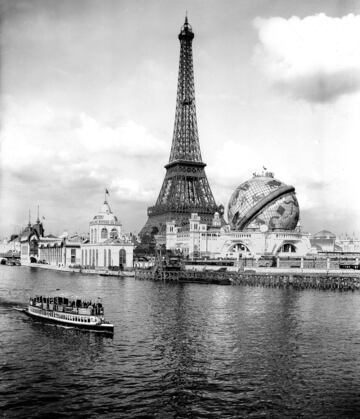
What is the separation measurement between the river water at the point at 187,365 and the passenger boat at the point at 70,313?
31.8 inches

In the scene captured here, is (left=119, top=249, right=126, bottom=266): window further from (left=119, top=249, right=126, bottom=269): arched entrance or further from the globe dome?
the globe dome

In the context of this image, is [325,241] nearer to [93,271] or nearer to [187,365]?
[93,271]

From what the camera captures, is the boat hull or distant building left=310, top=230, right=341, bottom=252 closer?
the boat hull

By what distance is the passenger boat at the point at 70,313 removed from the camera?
4656cm

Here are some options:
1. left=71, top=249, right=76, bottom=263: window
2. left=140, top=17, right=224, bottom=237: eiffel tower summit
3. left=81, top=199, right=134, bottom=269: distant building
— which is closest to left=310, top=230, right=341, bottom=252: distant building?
left=140, top=17, right=224, bottom=237: eiffel tower summit

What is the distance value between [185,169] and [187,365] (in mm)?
118002

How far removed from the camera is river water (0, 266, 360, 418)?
27859 millimetres

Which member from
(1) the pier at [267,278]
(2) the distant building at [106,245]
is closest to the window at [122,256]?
(2) the distant building at [106,245]

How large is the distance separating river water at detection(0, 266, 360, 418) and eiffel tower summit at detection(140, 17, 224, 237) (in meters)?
90.1

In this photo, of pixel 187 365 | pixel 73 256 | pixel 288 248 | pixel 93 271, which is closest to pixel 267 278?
pixel 288 248

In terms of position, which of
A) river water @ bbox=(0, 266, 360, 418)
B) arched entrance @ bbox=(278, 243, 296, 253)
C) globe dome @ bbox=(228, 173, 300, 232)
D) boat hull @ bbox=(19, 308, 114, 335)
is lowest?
river water @ bbox=(0, 266, 360, 418)

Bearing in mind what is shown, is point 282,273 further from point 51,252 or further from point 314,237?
point 51,252

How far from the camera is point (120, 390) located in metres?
30.1

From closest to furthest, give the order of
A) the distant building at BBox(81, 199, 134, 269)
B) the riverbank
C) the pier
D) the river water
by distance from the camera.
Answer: the river water → the pier → the riverbank → the distant building at BBox(81, 199, 134, 269)
